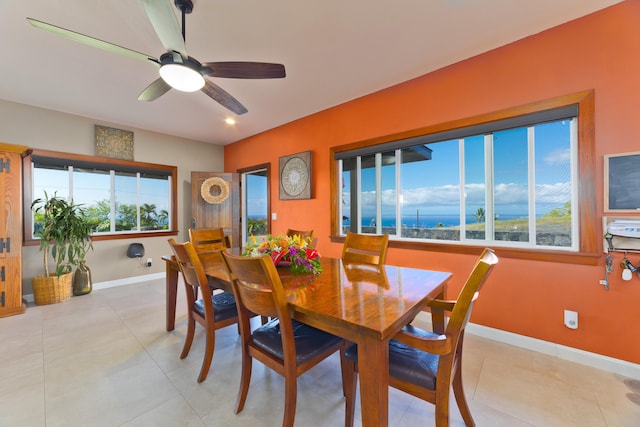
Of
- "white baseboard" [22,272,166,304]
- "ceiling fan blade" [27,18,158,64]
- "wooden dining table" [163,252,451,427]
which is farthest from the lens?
"white baseboard" [22,272,166,304]

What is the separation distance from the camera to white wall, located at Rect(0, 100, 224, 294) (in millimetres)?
3385

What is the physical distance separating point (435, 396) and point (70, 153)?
5288mm

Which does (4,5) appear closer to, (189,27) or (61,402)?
(189,27)

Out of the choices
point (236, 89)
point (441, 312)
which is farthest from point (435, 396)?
point (236, 89)

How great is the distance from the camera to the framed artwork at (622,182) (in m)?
1.75

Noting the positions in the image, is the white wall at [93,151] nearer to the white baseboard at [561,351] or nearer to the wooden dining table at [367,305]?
the wooden dining table at [367,305]

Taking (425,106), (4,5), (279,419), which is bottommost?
(279,419)

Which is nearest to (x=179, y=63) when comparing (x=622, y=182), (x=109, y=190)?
(x=622, y=182)

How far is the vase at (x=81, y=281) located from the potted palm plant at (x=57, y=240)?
0.08 metres

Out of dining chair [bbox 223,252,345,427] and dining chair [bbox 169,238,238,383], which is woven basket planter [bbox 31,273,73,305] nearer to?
dining chair [bbox 169,238,238,383]

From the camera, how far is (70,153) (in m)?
3.72

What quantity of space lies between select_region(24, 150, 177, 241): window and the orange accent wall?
417cm

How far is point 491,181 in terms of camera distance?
7.93 ft

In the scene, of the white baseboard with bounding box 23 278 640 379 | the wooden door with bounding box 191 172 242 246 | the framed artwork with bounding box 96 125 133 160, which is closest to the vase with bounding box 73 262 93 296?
the wooden door with bounding box 191 172 242 246
